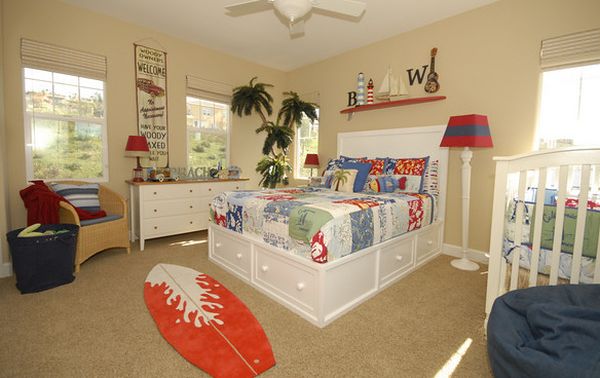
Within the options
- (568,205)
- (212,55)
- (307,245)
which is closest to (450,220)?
(568,205)

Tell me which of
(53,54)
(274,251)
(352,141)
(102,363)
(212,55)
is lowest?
(102,363)

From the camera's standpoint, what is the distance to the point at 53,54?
3141 mm

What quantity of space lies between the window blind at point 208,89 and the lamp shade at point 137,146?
1108 mm

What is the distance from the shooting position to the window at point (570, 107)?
262cm

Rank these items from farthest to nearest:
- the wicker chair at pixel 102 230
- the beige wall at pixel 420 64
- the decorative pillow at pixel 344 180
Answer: the decorative pillow at pixel 344 180, the beige wall at pixel 420 64, the wicker chair at pixel 102 230

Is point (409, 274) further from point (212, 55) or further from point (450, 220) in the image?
point (212, 55)

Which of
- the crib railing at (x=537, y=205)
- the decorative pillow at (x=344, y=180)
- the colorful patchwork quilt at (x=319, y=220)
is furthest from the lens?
the decorative pillow at (x=344, y=180)

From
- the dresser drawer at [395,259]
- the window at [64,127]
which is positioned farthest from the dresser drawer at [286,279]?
the window at [64,127]

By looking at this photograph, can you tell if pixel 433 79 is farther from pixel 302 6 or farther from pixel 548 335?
pixel 548 335

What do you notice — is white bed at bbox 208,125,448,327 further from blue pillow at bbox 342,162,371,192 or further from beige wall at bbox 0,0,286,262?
beige wall at bbox 0,0,286,262

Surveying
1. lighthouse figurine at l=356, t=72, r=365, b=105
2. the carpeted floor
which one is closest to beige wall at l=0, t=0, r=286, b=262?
the carpeted floor

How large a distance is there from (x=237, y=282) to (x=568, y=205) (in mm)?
2443

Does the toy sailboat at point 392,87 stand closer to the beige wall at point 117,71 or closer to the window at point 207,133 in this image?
the beige wall at point 117,71

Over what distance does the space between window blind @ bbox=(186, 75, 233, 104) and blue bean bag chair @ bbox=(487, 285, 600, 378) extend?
4.32m
